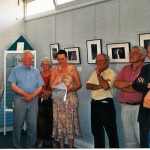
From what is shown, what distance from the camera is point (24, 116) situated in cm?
470

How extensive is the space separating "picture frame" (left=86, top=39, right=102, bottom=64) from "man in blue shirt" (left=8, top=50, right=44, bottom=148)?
3.11 feet

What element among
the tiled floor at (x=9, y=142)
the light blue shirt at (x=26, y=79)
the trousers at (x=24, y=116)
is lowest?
the tiled floor at (x=9, y=142)

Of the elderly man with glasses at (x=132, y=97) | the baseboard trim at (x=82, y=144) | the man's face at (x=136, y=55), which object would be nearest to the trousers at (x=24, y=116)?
the baseboard trim at (x=82, y=144)

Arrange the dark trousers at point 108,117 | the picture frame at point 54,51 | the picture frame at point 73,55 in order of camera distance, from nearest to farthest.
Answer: the dark trousers at point 108,117 < the picture frame at point 73,55 < the picture frame at point 54,51

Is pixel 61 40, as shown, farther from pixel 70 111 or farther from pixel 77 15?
pixel 70 111

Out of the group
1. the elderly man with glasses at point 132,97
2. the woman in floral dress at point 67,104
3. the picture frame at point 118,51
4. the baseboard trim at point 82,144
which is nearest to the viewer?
the elderly man with glasses at point 132,97

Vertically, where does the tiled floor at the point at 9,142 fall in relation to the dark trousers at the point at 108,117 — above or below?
below

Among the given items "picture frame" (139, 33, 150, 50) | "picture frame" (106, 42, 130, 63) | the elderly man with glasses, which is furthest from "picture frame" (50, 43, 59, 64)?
the elderly man with glasses

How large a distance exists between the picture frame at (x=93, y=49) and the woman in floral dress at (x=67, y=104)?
20.6 inches

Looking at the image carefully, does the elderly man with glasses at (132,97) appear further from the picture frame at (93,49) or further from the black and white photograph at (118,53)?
the picture frame at (93,49)

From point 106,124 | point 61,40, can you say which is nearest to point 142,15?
point 106,124

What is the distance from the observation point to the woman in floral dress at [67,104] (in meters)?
4.54

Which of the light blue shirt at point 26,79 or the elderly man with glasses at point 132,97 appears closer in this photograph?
the elderly man with glasses at point 132,97

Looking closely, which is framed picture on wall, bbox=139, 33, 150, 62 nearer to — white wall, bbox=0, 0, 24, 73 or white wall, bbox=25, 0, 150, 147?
white wall, bbox=25, 0, 150, 147
